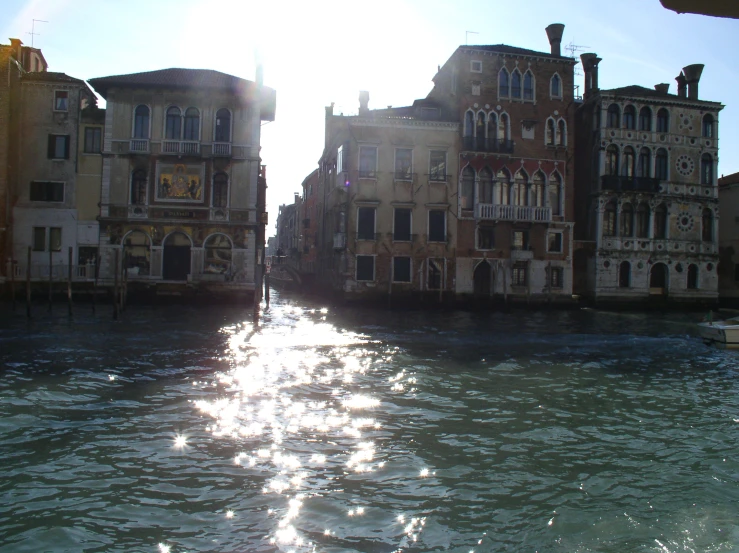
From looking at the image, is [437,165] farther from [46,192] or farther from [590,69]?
[46,192]

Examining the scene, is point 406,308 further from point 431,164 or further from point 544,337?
point 544,337

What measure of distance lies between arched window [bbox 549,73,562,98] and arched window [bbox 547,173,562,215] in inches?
169

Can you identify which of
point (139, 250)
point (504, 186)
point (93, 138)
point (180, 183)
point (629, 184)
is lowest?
point (139, 250)

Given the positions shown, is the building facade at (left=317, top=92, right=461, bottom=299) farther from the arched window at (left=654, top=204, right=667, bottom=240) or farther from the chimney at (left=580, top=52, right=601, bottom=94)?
the arched window at (left=654, top=204, right=667, bottom=240)

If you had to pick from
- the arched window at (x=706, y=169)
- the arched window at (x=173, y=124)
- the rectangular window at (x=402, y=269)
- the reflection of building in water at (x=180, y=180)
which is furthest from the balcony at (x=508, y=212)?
the arched window at (x=173, y=124)

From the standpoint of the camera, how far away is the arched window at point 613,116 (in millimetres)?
32469

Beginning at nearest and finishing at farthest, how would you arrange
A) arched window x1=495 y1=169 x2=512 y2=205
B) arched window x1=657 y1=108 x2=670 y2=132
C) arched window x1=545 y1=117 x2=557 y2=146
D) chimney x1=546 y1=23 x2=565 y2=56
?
arched window x1=495 y1=169 x2=512 y2=205
arched window x1=545 y1=117 x2=557 y2=146
chimney x1=546 y1=23 x2=565 y2=56
arched window x1=657 y1=108 x2=670 y2=132

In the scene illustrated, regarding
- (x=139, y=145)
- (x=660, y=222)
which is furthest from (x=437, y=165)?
(x=139, y=145)

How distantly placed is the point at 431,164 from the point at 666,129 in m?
14.2

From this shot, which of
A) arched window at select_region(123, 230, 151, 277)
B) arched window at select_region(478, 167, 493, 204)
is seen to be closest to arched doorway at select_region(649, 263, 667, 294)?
arched window at select_region(478, 167, 493, 204)

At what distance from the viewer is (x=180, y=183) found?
2720 cm

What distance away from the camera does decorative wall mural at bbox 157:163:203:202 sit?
27094 millimetres

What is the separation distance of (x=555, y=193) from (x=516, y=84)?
612cm

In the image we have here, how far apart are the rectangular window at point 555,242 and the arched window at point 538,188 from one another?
1.78 meters
